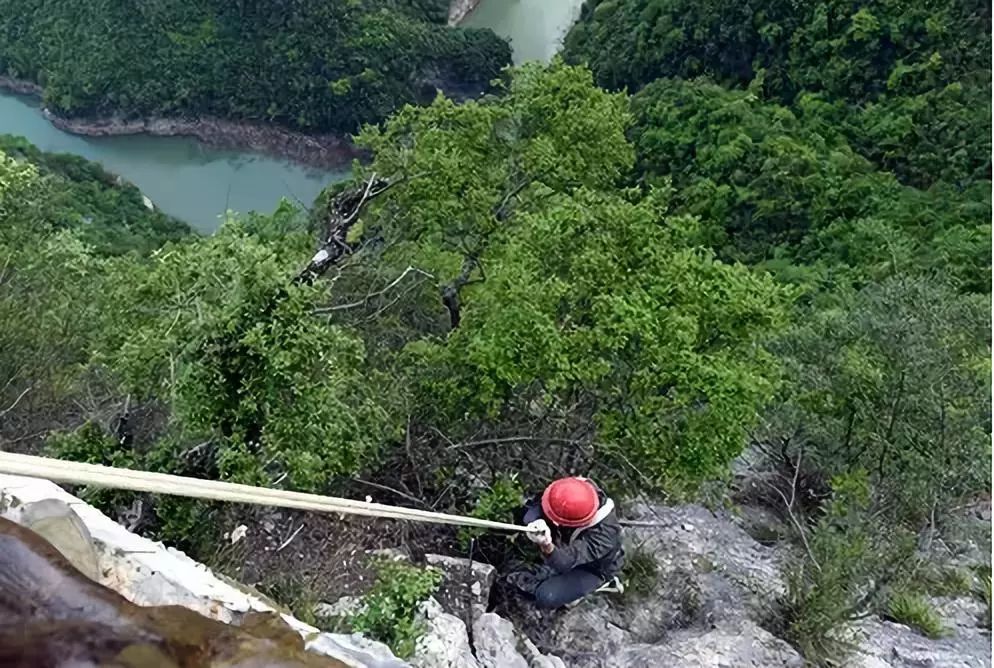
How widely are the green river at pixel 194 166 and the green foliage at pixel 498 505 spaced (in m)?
29.5

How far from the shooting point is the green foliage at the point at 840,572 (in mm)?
5766

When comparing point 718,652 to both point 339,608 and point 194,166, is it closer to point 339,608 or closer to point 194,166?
point 339,608

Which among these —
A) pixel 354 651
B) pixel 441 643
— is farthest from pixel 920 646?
pixel 354 651

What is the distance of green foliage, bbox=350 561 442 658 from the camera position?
446 cm

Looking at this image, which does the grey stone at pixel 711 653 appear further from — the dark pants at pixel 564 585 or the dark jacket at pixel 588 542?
the dark jacket at pixel 588 542

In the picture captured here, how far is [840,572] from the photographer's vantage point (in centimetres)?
588

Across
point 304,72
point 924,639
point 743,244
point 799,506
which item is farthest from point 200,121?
point 924,639

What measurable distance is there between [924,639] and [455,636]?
13.0ft

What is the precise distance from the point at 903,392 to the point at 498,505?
12.1 feet

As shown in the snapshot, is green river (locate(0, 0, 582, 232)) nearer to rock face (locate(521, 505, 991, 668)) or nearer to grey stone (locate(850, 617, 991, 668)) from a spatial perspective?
rock face (locate(521, 505, 991, 668))

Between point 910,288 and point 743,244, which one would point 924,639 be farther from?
point 743,244

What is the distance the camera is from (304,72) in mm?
38406

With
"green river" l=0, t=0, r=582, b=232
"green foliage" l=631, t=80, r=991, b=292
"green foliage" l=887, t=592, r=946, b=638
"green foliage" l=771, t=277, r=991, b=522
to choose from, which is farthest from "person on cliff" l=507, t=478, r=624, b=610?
"green river" l=0, t=0, r=582, b=232

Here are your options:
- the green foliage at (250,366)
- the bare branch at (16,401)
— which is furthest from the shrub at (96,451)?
the bare branch at (16,401)
